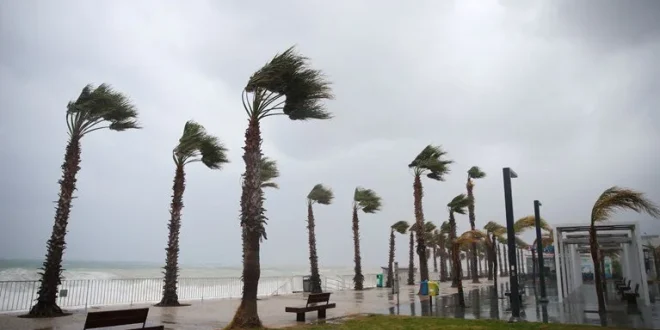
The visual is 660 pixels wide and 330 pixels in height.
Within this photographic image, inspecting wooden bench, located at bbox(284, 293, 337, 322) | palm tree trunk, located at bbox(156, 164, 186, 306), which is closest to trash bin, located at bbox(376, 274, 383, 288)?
palm tree trunk, located at bbox(156, 164, 186, 306)

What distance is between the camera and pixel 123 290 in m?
18.7

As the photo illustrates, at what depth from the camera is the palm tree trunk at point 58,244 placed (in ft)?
45.0

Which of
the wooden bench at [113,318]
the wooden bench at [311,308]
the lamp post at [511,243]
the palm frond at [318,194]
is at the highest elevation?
the palm frond at [318,194]

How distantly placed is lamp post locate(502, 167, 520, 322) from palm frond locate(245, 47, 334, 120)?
651 cm

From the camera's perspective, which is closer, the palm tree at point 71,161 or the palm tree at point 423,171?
the palm tree at point 71,161

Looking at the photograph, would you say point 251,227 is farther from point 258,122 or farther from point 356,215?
point 356,215

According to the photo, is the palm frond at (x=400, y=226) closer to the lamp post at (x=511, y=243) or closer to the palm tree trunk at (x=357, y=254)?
the palm tree trunk at (x=357, y=254)

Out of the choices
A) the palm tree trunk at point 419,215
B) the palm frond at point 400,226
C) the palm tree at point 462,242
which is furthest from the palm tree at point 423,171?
the palm frond at point 400,226

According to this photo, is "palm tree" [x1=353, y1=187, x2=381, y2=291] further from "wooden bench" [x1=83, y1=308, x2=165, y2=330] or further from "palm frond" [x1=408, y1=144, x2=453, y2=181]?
"wooden bench" [x1=83, y1=308, x2=165, y2=330]

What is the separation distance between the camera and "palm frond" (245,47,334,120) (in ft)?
39.8

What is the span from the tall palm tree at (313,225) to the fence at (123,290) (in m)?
1.93

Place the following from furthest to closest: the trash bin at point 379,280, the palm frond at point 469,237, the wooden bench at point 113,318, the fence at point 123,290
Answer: the trash bin at point 379,280 < the palm frond at point 469,237 < the fence at point 123,290 < the wooden bench at point 113,318

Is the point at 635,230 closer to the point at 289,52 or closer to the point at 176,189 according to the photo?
the point at 289,52

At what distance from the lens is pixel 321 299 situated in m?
14.6
